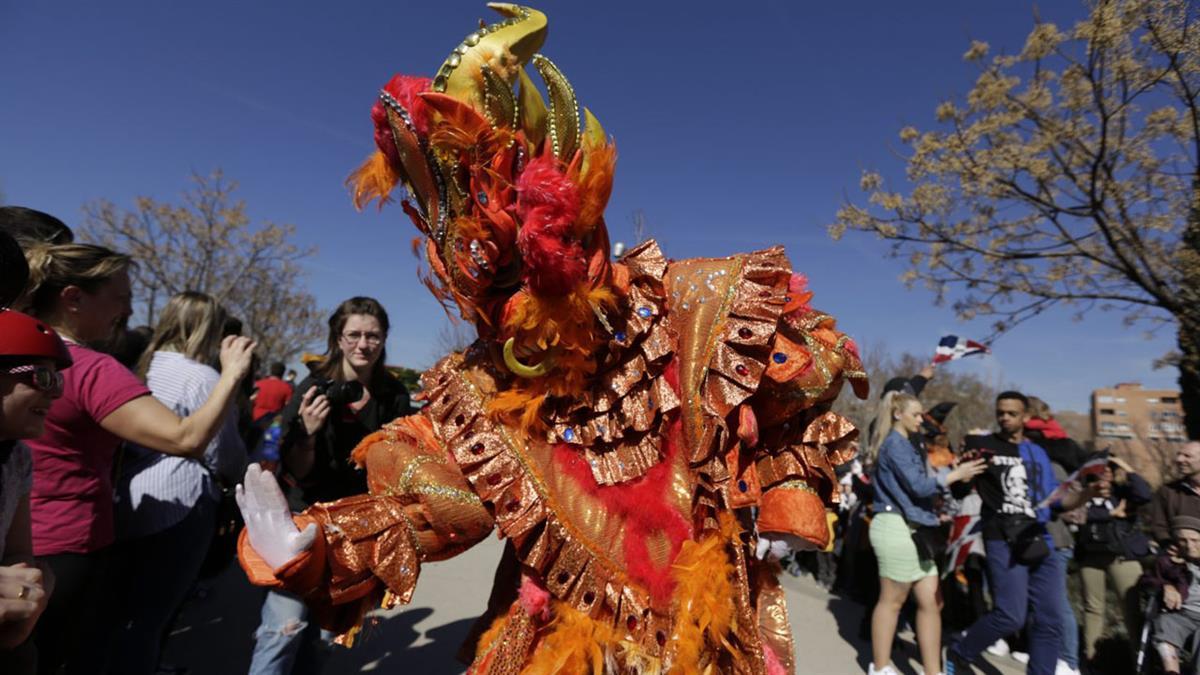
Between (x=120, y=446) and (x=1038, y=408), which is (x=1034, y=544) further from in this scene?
(x=120, y=446)

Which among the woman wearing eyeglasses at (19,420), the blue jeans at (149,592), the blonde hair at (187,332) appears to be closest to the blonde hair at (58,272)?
the woman wearing eyeglasses at (19,420)

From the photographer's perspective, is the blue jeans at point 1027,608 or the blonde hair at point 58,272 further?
the blue jeans at point 1027,608

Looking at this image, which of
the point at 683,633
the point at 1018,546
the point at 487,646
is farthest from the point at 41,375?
the point at 1018,546

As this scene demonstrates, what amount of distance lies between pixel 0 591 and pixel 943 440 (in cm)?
548

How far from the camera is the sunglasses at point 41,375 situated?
1312 millimetres

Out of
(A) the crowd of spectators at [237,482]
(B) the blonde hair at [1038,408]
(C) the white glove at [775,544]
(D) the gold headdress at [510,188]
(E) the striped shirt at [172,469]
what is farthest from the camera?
(B) the blonde hair at [1038,408]

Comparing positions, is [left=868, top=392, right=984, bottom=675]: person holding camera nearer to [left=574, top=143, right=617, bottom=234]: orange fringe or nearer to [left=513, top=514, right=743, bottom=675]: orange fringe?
[left=513, top=514, right=743, bottom=675]: orange fringe

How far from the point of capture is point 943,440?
501 centimetres

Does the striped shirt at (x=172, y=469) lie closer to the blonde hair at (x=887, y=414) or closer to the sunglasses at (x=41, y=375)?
the sunglasses at (x=41, y=375)

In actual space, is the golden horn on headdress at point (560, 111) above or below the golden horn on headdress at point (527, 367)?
above

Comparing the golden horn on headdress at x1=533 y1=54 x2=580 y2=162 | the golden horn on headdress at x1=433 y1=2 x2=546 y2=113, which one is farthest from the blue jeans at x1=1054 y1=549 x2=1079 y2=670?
the golden horn on headdress at x1=433 y1=2 x2=546 y2=113

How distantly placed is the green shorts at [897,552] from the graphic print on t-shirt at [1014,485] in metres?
0.61

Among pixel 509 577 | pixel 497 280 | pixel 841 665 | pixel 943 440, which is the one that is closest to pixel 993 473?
pixel 943 440

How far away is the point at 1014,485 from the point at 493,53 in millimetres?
4099
